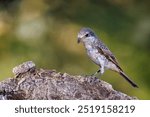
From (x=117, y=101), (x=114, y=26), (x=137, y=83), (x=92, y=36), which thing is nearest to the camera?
(x=117, y=101)

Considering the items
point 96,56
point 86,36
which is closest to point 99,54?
point 96,56

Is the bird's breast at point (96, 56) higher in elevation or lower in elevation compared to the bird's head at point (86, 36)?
lower

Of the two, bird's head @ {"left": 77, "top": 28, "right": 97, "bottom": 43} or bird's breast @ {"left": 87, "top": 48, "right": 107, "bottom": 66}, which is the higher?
bird's head @ {"left": 77, "top": 28, "right": 97, "bottom": 43}

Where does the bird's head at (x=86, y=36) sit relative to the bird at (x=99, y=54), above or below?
above

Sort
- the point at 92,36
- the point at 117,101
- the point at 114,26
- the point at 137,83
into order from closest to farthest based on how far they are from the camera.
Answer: the point at 117,101, the point at 92,36, the point at 137,83, the point at 114,26

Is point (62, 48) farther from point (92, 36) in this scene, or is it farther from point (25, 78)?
point (25, 78)

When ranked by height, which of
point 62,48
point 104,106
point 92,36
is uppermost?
point 62,48

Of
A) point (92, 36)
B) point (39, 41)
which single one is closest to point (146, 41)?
point (39, 41)

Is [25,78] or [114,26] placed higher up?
[114,26]

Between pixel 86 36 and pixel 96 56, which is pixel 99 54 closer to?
pixel 96 56

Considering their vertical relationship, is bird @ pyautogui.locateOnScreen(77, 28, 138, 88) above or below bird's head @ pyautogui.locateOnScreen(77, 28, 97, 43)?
below

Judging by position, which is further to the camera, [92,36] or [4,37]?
[4,37]
